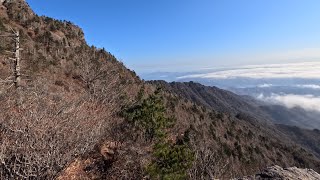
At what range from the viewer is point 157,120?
76.0ft

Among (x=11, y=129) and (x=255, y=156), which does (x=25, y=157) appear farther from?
(x=255, y=156)

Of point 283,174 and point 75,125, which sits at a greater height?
point 75,125

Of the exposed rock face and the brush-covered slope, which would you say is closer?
the exposed rock face

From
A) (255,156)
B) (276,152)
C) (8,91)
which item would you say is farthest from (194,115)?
(8,91)

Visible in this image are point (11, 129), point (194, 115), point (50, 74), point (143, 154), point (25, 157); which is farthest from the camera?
point (194, 115)

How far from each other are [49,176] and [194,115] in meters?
44.2

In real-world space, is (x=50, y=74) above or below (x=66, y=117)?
above

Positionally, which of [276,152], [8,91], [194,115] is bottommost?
[276,152]

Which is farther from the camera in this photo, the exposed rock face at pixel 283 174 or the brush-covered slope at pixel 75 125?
the brush-covered slope at pixel 75 125

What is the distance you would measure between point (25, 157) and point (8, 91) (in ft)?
27.1

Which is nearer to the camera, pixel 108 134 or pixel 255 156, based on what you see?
pixel 108 134

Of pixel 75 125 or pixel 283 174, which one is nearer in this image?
pixel 283 174

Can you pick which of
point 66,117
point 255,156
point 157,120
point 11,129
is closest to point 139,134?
point 157,120

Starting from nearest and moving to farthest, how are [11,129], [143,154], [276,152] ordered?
1. [11,129]
2. [143,154]
3. [276,152]
